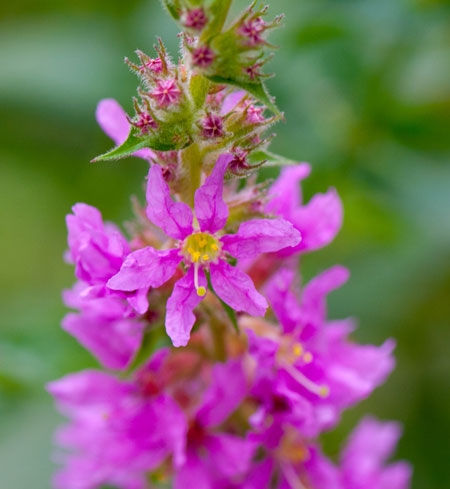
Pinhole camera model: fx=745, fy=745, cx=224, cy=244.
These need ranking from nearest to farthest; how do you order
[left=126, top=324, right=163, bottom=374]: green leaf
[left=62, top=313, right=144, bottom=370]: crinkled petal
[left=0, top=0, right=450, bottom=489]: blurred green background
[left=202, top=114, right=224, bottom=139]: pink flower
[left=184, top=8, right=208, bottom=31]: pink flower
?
[left=184, top=8, right=208, bottom=31]: pink flower, [left=202, top=114, right=224, bottom=139]: pink flower, [left=126, top=324, right=163, bottom=374]: green leaf, [left=62, top=313, right=144, bottom=370]: crinkled petal, [left=0, top=0, right=450, bottom=489]: blurred green background

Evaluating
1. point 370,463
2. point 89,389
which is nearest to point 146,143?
point 89,389

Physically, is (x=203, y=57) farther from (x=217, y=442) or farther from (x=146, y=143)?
(x=217, y=442)

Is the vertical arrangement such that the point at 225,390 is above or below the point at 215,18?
below

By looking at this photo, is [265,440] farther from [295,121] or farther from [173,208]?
[295,121]

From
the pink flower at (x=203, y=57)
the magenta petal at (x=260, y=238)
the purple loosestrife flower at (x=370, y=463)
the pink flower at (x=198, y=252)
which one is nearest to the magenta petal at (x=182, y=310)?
the pink flower at (x=198, y=252)

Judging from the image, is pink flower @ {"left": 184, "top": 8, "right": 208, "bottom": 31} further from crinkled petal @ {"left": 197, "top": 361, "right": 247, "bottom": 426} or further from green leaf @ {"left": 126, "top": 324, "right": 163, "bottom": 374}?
crinkled petal @ {"left": 197, "top": 361, "right": 247, "bottom": 426}

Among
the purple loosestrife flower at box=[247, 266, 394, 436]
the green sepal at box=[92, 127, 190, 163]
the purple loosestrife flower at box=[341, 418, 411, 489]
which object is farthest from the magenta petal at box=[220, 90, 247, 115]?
the purple loosestrife flower at box=[341, 418, 411, 489]

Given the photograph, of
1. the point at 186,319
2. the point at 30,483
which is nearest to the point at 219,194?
the point at 186,319
